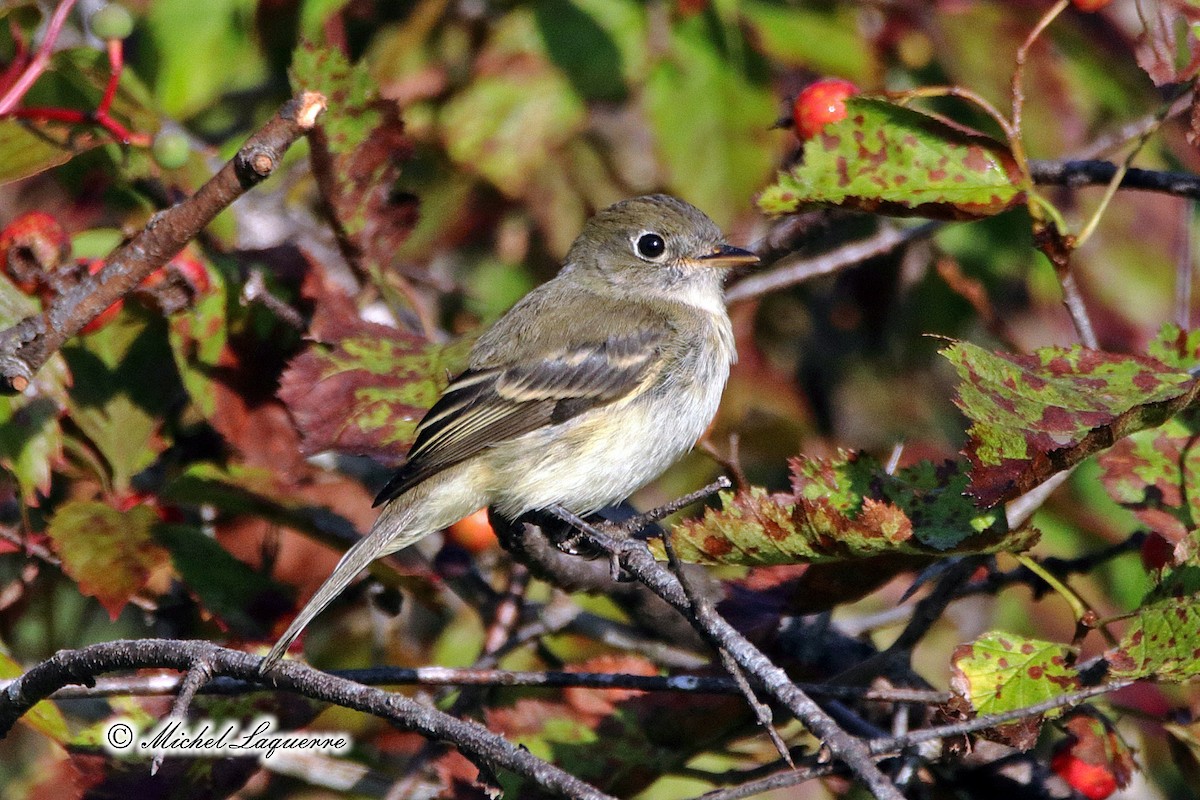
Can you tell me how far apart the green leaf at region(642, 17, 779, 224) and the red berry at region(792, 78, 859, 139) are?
2.77 feet

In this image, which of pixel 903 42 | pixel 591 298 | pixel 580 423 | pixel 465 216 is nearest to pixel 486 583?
pixel 580 423

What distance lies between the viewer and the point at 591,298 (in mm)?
4363

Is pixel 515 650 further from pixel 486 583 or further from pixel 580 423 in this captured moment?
pixel 580 423

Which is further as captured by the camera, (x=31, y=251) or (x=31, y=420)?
(x=31, y=251)

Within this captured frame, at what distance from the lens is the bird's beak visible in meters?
3.90

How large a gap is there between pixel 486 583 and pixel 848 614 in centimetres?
182

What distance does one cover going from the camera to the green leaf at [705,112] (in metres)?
4.13

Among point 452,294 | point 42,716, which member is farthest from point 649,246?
point 42,716

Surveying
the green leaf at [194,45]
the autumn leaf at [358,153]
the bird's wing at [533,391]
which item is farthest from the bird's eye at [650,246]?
the green leaf at [194,45]

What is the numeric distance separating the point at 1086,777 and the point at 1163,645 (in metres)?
0.80

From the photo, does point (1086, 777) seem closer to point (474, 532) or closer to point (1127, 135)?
point (1127, 135)

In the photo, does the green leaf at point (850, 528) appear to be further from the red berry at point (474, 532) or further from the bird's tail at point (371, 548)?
the red berry at point (474, 532)

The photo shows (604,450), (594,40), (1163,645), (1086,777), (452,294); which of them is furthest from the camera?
(452,294)

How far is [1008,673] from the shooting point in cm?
249
